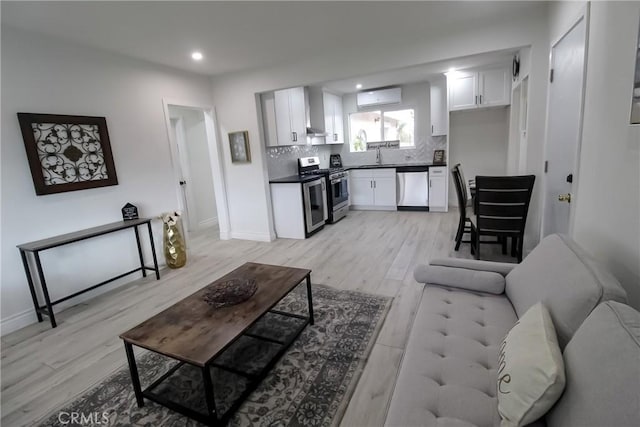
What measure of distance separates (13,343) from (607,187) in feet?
13.9

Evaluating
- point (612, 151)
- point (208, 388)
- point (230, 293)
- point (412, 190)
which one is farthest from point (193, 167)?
point (612, 151)

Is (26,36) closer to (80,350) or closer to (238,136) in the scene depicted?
(238,136)

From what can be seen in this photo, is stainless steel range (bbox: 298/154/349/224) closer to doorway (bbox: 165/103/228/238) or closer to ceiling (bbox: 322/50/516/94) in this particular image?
ceiling (bbox: 322/50/516/94)

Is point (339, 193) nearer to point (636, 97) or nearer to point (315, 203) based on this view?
point (315, 203)

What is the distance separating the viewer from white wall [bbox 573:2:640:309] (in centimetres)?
134

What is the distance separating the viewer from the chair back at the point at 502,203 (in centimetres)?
289

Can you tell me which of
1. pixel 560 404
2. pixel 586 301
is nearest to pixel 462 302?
pixel 586 301

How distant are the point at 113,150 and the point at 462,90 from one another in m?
5.27

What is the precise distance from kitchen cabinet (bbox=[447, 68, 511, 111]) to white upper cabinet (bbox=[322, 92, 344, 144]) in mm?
2156

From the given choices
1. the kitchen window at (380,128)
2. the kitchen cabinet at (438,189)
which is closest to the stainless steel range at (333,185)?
the kitchen window at (380,128)

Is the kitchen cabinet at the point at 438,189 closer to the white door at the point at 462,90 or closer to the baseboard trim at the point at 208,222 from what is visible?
the white door at the point at 462,90

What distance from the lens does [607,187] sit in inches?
62.9

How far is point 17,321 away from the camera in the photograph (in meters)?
2.71

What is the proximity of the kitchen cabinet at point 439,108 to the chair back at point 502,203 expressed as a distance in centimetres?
296
